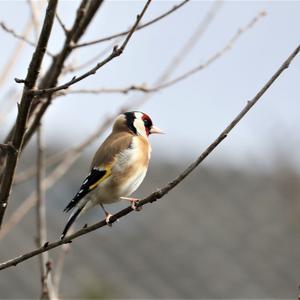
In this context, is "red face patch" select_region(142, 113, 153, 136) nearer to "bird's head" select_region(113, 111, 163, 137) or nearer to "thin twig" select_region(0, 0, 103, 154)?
"bird's head" select_region(113, 111, 163, 137)

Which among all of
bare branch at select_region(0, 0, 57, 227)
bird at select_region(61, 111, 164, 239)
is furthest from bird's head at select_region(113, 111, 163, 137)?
bare branch at select_region(0, 0, 57, 227)

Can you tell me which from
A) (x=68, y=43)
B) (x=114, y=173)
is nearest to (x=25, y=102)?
(x=68, y=43)

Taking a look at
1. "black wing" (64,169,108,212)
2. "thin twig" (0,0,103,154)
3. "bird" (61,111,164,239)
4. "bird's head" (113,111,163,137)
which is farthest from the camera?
"bird's head" (113,111,163,137)

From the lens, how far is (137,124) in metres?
5.22

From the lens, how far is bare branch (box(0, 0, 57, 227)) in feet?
9.30

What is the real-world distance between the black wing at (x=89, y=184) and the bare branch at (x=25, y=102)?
1.02 metres

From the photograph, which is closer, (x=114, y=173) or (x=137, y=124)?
(x=114, y=173)

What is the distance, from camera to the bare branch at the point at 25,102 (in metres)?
2.83

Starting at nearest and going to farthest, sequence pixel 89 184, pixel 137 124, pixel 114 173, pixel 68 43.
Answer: pixel 68 43
pixel 89 184
pixel 114 173
pixel 137 124

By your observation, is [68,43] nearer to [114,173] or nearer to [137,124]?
[114,173]

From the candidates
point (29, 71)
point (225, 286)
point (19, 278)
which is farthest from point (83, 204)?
point (225, 286)

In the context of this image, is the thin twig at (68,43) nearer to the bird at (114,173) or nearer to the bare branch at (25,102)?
the bare branch at (25,102)

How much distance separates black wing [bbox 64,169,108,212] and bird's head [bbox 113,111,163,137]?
0.76 m

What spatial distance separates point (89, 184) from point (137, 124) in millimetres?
983
